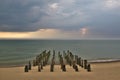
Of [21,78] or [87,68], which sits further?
[87,68]

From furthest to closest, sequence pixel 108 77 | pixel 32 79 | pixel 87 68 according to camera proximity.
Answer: pixel 87 68, pixel 108 77, pixel 32 79

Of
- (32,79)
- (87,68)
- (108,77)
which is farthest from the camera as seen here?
(87,68)

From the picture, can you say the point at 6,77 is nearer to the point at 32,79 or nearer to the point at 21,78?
the point at 21,78

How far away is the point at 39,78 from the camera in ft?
68.0

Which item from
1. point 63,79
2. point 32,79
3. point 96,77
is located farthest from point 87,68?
point 32,79

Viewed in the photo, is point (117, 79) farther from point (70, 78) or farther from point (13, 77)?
point (13, 77)

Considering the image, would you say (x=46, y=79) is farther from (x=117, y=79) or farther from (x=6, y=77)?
(x=117, y=79)

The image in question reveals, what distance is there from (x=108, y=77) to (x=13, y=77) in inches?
363

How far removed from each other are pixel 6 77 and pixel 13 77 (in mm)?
738

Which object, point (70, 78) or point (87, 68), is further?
point (87, 68)

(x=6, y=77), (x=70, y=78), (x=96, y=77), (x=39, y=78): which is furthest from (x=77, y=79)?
(x=6, y=77)

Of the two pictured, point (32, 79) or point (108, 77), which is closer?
point (32, 79)

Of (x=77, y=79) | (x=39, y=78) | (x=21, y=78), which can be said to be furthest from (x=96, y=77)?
(x=21, y=78)

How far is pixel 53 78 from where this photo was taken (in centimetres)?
2092
